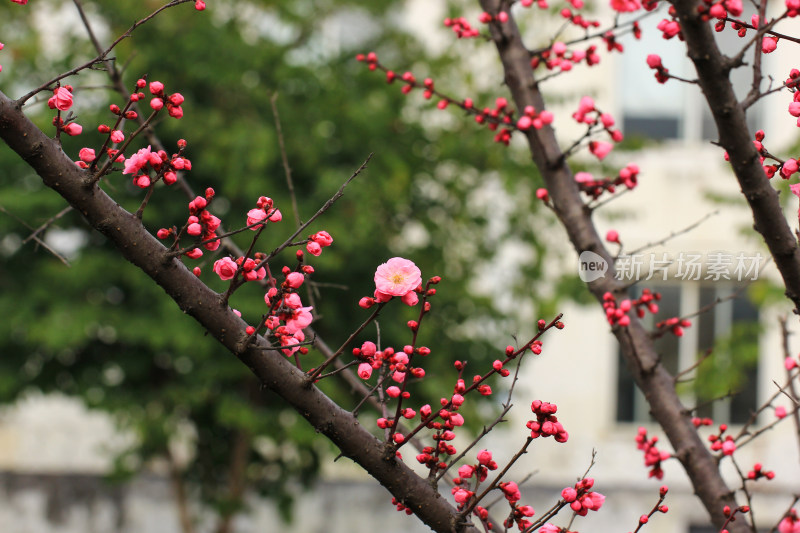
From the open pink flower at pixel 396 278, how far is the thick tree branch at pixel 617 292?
3.28ft

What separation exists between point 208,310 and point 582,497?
783 millimetres

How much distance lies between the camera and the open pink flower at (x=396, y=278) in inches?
53.2

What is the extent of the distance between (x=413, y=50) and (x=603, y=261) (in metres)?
4.00

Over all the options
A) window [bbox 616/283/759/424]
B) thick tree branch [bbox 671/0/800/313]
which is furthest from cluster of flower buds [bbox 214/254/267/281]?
window [bbox 616/283/759/424]

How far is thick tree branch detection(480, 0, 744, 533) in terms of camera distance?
208cm

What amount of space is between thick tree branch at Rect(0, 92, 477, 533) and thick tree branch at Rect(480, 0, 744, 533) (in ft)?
2.92

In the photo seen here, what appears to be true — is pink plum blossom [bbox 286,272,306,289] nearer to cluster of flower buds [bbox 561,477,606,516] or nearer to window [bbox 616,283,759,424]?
cluster of flower buds [bbox 561,477,606,516]

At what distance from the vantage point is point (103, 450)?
5.75m

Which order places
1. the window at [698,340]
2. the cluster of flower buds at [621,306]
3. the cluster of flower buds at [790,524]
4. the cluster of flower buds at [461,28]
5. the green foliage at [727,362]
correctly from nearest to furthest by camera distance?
1. the cluster of flower buds at [790,524]
2. the cluster of flower buds at [621,306]
3. the cluster of flower buds at [461,28]
4. the green foliage at [727,362]
5. the window at [698,340]

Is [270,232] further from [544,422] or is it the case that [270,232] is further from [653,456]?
[544,422]

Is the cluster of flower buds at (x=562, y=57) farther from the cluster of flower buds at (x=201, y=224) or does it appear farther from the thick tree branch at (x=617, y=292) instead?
the cluster of flower buds at (x=201, y=224)

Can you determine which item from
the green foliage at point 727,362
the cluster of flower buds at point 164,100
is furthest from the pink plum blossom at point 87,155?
the green foliage at point 727,362

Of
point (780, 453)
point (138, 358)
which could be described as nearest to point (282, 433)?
point (138, 358)

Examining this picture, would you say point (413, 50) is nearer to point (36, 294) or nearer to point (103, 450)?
point (36, 294)
